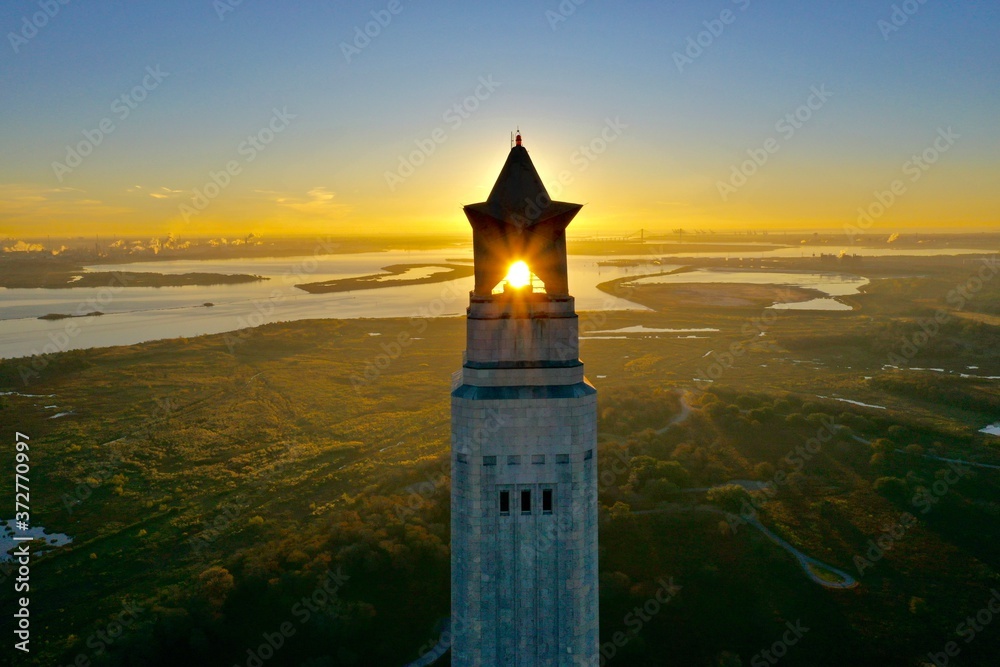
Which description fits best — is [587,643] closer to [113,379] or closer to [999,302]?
[113,379]

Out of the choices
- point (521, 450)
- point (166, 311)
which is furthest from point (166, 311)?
point (521, 450)

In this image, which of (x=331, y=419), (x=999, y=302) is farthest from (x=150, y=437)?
(x=999, y=302)

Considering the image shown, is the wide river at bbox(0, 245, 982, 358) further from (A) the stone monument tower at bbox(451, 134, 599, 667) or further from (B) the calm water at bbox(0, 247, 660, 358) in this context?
(A) the stone monument tower at bbox(451, 134, 599, 667)

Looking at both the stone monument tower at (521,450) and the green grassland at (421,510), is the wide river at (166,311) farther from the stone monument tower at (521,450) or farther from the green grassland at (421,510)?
the stone monument tower at (521,450)

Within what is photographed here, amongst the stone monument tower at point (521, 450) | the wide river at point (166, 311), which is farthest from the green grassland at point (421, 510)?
the wide river at point (166, 311)

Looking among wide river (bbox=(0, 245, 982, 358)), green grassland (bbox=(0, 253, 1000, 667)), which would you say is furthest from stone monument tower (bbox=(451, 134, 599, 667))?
wide river (bbox=(0, 245, 982, 358))

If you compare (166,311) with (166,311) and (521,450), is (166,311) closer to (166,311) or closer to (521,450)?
(166,311)
